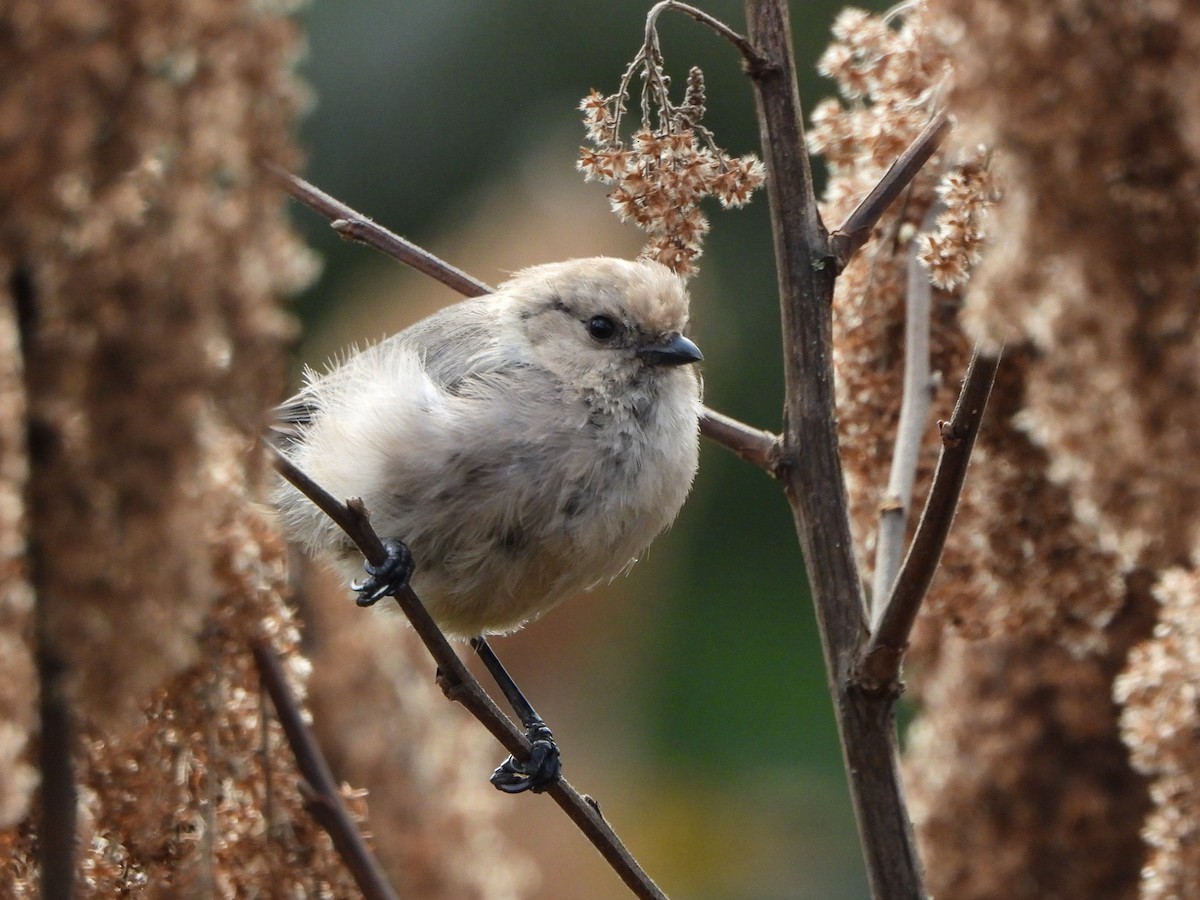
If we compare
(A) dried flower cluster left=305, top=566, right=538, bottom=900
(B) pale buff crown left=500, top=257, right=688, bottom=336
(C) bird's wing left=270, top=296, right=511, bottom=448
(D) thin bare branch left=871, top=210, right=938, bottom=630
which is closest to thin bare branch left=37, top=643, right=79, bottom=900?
(D) thin bare branch left=871, top=210, right=938, bottom=630

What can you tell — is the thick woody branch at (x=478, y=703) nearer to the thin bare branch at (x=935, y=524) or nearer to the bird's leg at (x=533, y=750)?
the bird's leg at (x=533, y=750)

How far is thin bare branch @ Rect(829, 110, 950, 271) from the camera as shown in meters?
1.85

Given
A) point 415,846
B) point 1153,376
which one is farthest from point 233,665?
point 1153,376

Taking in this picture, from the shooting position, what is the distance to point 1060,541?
7.32 ft

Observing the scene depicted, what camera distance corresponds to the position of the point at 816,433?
1.84 metres

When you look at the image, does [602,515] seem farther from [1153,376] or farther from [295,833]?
[1153,376]

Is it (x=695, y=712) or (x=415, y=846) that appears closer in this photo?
(x=415, y=846)

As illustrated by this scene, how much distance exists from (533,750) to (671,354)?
824 millimetres

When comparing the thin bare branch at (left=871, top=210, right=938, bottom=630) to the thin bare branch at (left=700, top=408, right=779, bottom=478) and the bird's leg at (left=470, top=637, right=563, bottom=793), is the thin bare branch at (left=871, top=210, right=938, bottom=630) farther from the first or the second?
the bird's leg at (left=470, top=637, right=563, bottom=793)

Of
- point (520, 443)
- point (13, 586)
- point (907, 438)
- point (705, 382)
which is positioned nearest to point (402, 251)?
point (520, 443)

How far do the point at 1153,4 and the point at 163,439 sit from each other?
0.73 metres

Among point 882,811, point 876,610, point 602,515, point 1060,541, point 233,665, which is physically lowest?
point 882,811

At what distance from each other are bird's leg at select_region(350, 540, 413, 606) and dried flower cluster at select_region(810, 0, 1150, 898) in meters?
0.81

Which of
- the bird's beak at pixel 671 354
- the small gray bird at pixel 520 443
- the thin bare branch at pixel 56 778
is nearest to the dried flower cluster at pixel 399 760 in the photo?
the small gray bird at pixel 520 443
